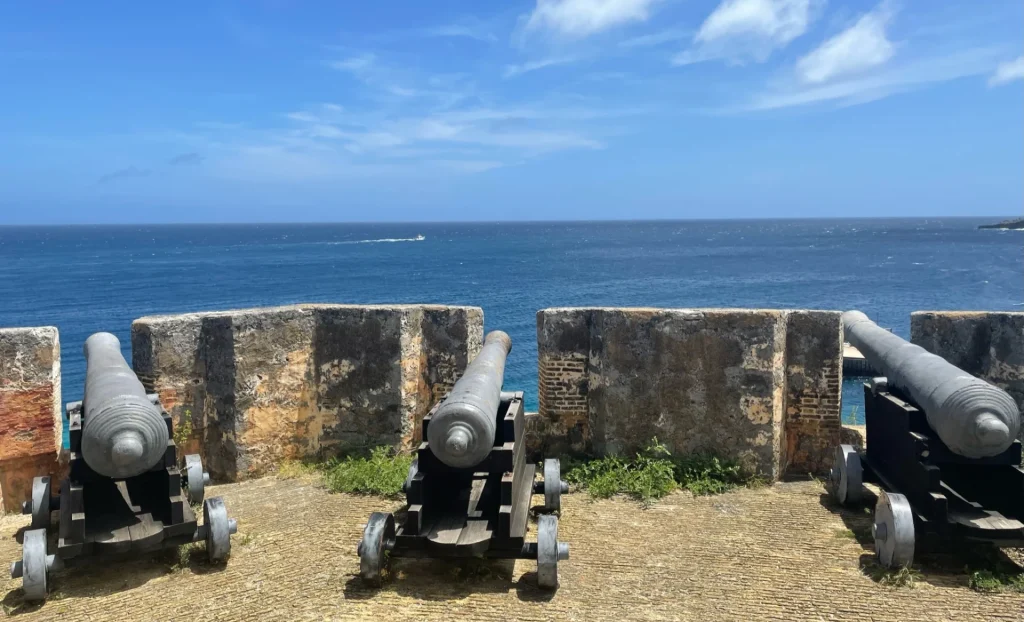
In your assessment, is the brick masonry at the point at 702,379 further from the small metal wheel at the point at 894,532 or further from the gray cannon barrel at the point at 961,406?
the small metal wheel at the point at 894,532

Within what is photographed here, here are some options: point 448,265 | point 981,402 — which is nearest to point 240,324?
point 981,402

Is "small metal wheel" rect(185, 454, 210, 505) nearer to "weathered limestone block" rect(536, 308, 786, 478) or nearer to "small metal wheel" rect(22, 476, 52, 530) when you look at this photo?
"small metal wheel" rect(22, 476, 52, 530)

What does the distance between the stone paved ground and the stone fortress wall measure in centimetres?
97

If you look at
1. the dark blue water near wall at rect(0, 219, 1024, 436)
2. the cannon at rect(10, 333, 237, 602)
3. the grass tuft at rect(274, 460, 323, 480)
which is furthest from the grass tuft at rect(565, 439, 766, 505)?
the dark blue water near wall at rect(0, 219, 1024, 436)

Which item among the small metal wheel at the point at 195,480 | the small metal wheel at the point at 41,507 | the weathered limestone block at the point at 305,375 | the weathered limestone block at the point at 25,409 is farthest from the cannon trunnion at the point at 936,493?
the weathered limestone block at the point at 25,409

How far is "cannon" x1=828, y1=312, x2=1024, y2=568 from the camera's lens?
4836 mm

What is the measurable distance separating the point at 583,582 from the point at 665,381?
253 centimetres

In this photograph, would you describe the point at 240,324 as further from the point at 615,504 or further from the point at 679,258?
the point at 679,258

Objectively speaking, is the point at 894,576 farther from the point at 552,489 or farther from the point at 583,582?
the point at 552,489

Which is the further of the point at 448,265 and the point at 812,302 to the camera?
the point at 448,265

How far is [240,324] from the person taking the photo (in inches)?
279

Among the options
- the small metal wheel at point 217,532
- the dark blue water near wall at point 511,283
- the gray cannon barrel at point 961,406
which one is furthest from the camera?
the dark blue water near wall at point 511,283

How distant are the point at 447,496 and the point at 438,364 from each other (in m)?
2.51

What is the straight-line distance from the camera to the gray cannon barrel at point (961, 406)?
477 cm
